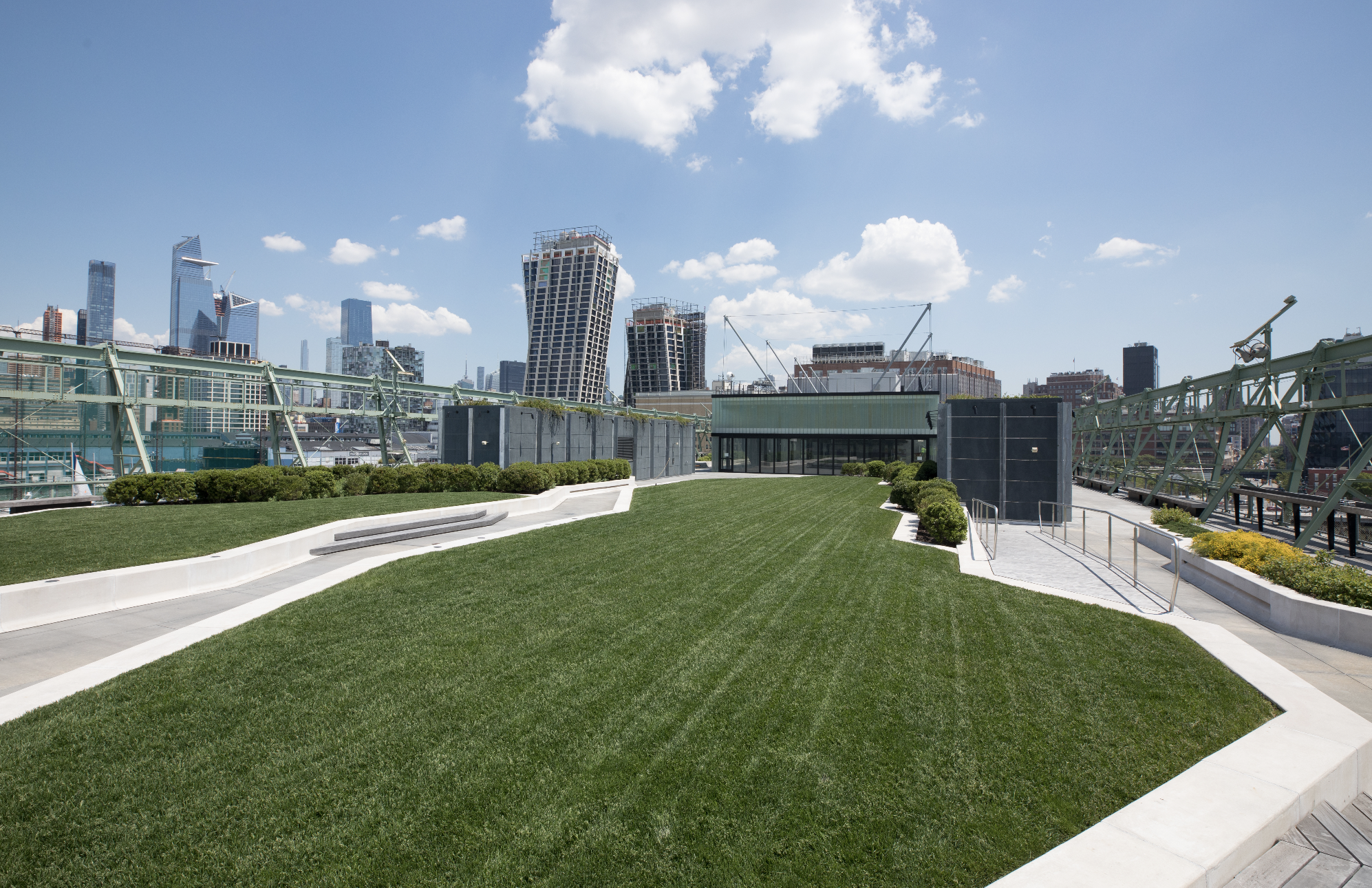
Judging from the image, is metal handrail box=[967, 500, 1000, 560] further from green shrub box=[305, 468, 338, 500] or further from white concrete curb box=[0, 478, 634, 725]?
green shrub box=[305, 468, 338, 500]

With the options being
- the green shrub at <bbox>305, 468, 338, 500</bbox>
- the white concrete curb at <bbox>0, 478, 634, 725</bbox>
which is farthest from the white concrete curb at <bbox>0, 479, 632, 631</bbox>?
the green shrub at <bbox>305, 468, 338, 500</bbox>

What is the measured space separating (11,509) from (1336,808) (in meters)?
21.2

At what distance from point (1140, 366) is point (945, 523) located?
181447 millimetres

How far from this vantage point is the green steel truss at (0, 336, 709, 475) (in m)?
14.6

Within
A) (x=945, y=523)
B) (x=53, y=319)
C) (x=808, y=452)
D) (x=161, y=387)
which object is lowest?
(x=945, y=523)

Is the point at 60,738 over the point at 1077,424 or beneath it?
beneath

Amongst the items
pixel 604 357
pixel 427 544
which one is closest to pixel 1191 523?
pixel 427 544

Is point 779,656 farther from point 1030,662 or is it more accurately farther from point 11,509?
point 11,509

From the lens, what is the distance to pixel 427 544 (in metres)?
11.8

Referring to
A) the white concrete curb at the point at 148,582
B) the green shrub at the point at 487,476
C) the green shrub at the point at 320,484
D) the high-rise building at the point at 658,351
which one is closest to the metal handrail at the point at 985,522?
the white concrete curb at the point at 148,582

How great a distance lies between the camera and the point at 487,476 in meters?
19.6

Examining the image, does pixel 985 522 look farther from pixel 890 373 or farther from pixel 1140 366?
pixel 1140 366

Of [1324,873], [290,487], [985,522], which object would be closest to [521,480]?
[290,487]

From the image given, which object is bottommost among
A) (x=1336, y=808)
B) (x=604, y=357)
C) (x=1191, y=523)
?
(x=1336, y=808)
